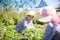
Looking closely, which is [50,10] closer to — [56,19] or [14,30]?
[56,19]

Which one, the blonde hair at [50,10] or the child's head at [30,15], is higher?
the blonde hair at [50,10]

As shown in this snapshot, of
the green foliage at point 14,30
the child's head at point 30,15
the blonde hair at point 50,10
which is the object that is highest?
the blonde hair at point 50,10

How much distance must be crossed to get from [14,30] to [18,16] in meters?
0.18

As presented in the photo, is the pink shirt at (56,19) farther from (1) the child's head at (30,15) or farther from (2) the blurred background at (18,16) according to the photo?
(1) the child's head at (30,15)

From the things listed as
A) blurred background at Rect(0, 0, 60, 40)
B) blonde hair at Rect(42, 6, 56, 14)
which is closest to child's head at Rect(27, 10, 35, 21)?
blurred background at Rect(0, 0, 60, 40)

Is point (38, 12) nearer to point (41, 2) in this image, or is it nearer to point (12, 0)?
point (41, 2)

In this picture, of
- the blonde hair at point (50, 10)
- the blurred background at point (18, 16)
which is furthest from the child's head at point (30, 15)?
the blonde hair at point (50, 10)

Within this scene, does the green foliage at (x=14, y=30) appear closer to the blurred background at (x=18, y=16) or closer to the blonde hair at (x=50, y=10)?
the blurred background at (x=18, y=16)

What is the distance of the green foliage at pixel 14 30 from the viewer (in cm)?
296

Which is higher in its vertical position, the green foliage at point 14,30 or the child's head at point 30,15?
the child's head at point 30,15

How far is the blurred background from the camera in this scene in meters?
2.96

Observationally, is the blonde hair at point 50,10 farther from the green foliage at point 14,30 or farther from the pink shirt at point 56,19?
the green foliage at point 14,30

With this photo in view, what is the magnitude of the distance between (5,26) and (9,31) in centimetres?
8

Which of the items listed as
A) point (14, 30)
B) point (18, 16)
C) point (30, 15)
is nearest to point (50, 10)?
point (30, 15)
